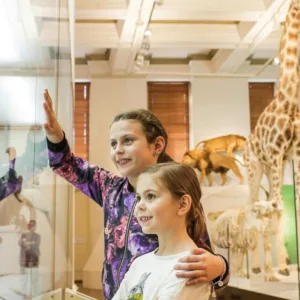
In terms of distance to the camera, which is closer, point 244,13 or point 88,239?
point 244,13

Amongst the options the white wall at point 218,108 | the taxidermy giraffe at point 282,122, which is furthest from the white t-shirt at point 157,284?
the white wall at point 218,108

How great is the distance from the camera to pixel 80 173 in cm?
139

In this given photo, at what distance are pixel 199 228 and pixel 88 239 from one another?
513 cm

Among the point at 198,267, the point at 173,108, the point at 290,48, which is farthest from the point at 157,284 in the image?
the point at 173,108

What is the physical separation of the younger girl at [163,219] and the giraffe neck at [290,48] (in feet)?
10.6

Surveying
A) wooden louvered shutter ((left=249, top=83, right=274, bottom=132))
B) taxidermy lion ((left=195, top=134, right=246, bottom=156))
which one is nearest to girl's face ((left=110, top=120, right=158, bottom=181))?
taxidermy lion ((left=195, top=134, right=246, bottom=156))

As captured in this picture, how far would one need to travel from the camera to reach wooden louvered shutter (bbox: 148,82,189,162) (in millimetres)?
6660

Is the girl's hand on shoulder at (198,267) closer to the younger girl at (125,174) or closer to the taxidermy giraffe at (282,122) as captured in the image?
the younger girl at (125,174)

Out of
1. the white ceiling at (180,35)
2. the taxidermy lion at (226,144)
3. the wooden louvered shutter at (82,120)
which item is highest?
the white ceiling at (180,35)

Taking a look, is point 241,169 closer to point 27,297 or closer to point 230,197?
point 230,197

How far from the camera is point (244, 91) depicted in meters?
6.49

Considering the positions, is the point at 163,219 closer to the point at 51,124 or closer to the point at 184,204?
the point at 184,204

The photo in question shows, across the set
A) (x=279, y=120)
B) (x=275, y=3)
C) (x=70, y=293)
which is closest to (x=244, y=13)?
(x=275, y=3)

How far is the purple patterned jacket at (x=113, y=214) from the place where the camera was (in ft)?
3.81
